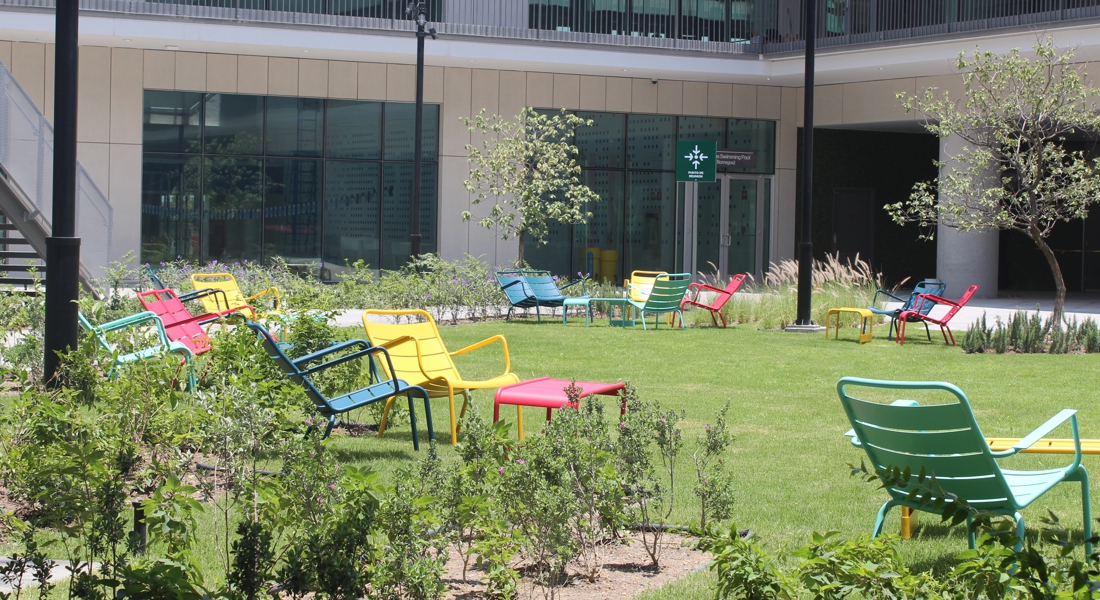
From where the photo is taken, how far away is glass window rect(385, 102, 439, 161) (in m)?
25.8

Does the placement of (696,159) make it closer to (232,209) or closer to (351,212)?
(351,212)

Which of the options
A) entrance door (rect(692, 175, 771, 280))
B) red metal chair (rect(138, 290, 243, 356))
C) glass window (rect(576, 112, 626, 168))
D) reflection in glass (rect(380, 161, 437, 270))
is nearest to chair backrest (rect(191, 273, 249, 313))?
red metal chair (rect(138, 290, 243, 356))

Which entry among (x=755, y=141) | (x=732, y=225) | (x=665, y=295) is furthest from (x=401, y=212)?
(x=665, y=295)

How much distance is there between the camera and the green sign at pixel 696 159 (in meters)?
27.7

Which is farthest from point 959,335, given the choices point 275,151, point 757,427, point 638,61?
point 275,151

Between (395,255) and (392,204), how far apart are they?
3.88ft

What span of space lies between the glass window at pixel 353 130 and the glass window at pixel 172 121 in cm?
285

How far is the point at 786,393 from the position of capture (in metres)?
10.2

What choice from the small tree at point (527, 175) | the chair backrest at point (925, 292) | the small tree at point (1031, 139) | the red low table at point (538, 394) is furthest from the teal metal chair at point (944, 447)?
the small tree at point (527, 175)

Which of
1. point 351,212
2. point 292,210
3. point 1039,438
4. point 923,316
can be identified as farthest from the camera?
point 351,212

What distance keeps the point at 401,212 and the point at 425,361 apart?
59.7 feet

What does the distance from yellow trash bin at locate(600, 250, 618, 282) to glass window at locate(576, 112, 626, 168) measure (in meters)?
2.16

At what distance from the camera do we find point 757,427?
8414 mm

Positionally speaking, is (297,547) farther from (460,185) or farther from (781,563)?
(460,185)
